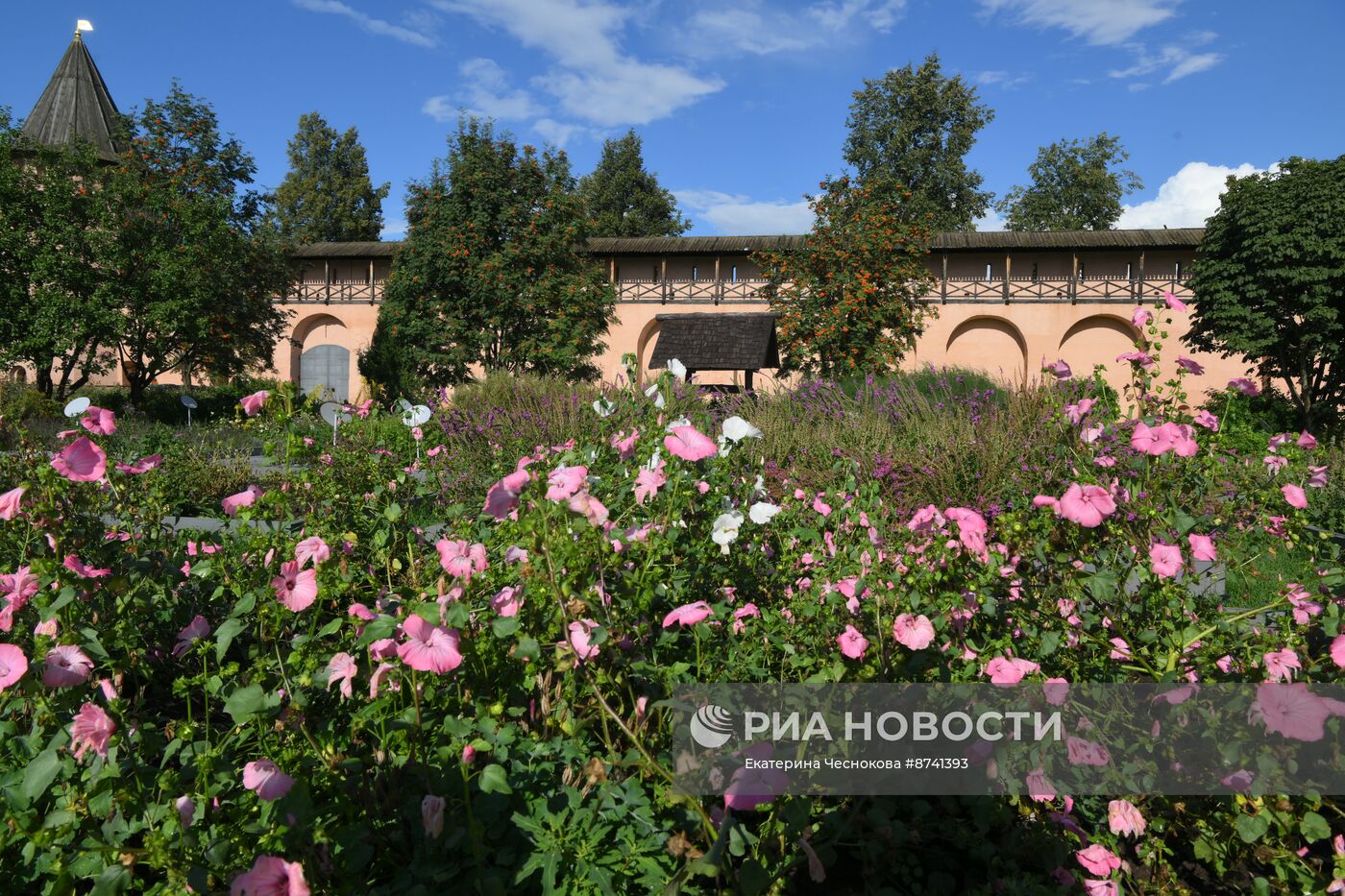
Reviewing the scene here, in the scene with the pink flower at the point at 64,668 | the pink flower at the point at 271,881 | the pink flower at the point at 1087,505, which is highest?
the pink flower at the point at 1087,505

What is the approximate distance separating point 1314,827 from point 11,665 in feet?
6.27

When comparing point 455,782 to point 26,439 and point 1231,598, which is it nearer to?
point 26,439

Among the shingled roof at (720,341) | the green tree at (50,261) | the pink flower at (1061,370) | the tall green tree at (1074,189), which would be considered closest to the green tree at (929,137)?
the tall green tree at (1074,189)

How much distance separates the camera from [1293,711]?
1254mm

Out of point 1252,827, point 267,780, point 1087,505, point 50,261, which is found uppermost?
point 50,261

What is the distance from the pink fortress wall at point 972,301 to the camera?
2180cm

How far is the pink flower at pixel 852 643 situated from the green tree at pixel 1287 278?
18.0m

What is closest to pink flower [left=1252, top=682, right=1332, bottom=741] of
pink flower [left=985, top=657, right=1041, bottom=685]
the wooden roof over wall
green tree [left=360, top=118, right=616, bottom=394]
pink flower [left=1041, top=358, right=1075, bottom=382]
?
pink flower [left=985, top=657, right=1041, bottom=685]

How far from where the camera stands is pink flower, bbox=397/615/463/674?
3.91 feet

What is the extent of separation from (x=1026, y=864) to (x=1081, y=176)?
3381 centimetres

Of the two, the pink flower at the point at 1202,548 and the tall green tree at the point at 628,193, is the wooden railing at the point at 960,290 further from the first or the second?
the pink flower at the point at 1202,548

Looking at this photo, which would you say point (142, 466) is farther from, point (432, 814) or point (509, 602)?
point (432, 814)

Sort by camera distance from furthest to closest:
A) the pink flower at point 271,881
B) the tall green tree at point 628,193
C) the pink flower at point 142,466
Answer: the tall green tree at point 628,193 < the pink flower at point 142,466 < the pink flower at point 271,881

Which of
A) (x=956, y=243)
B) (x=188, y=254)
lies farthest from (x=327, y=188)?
(x=956, y=243)
